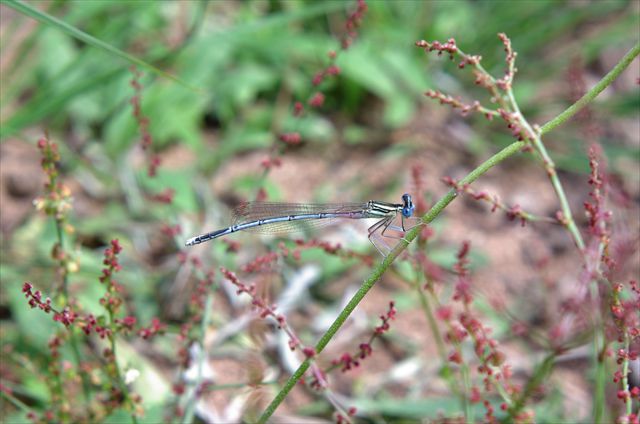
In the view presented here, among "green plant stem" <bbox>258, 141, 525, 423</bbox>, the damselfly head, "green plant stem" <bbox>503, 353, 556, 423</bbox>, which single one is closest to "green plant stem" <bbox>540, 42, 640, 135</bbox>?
"green plant stem" <bbox>258, 141, 525, 423</bbox>

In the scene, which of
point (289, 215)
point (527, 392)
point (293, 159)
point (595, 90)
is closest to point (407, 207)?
point (289, 215)

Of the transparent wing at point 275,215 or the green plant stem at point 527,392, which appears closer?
the green plant stem at point 527,392

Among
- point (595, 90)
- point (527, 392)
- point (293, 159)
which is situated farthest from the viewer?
point (293, 159)

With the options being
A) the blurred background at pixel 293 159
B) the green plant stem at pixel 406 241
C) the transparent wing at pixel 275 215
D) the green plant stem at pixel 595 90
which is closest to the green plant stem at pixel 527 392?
the green plant stem at pixel 406 241

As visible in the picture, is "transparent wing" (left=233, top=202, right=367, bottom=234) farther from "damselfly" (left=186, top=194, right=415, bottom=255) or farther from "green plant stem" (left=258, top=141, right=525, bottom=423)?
"green plant stem" (left=258, top=141, right=525, bottom=423)

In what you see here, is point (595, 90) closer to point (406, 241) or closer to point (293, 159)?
point (406, 241)

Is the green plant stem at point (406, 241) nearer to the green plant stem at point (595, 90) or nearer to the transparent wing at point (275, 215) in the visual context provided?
the green plant stem at point (595, 90)

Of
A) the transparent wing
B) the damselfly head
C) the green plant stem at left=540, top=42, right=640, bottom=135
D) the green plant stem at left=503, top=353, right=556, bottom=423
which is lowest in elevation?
the green plant stem at left=503, top=353, right=556, bottom=423

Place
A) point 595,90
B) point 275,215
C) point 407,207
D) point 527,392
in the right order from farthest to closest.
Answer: point 275,215
point 407,207
point 527,392
point 595,90

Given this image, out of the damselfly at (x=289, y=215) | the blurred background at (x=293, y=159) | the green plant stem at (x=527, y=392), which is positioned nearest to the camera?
the green plant stem at (x=527, y=392)
